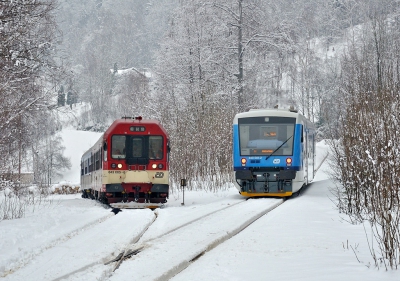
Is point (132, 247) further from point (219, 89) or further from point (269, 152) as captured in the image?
point (219, 89)

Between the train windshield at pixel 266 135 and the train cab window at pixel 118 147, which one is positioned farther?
the train windshield at pixel 266 135

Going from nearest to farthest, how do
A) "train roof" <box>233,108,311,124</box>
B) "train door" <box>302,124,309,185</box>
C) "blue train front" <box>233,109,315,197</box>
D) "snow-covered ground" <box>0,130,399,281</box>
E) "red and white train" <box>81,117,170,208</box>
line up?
1. "snow-covered ground" <box>0,130,399,281</box>
2. "red and white train" <box>81,117,170,208</box>
3. "blue train front" <box>233,109,315,197</box>
4. "train roof" <box>233,108,311,124</box>
5. "train door" <box>302,124,309,185</box>

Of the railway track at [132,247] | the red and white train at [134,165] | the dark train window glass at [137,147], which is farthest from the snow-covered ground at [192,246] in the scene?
the dark train window glass at [137,147]

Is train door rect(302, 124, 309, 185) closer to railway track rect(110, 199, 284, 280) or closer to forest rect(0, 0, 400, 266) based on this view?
forest rect(0, 0, 400, 266)

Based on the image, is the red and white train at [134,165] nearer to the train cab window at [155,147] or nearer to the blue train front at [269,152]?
the train cab window at [155,147]

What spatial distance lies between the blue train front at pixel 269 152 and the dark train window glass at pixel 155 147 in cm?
254

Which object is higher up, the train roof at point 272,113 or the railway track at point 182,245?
the train roof at point 272,113

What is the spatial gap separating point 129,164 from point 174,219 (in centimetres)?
546

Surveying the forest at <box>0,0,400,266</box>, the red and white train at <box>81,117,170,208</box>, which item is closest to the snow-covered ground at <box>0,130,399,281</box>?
the forest at <box>0,0,400,266</box>

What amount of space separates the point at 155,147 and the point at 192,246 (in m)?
10.4

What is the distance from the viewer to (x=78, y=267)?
26.0ft

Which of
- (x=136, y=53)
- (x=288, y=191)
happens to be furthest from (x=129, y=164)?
(x=136, y=53)

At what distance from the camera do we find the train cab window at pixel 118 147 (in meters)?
19.4

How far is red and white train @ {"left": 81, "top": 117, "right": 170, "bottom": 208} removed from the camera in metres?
19.1
